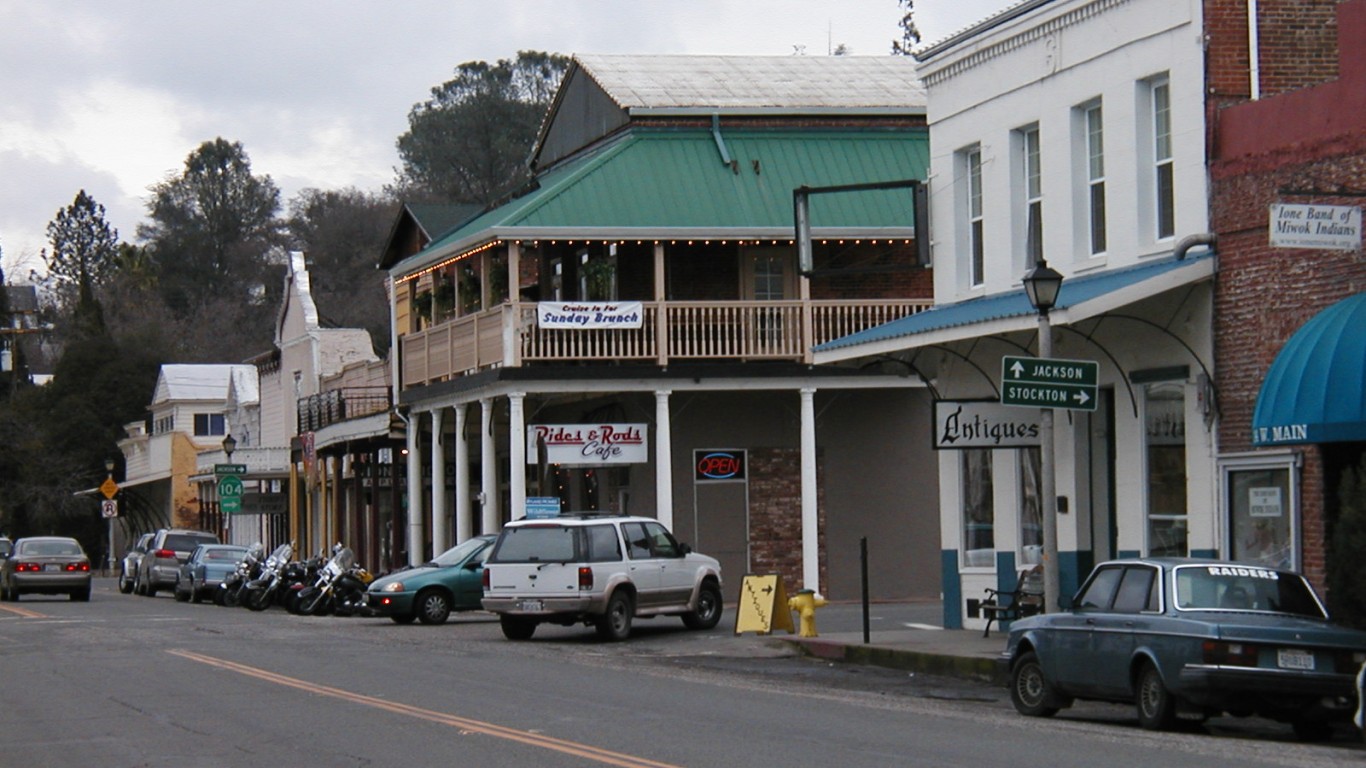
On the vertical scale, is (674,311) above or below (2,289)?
below

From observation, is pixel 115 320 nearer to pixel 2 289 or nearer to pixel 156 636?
pixel 2 289

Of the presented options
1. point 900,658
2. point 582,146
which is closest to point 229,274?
point 582,146

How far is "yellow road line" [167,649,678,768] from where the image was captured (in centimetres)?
1335

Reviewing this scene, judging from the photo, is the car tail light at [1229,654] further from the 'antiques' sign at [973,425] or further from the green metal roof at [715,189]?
the green metal roof at [715,189]

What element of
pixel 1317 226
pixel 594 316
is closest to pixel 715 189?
pixel 594 316

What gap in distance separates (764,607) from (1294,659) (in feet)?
41.4

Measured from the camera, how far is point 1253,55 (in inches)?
808

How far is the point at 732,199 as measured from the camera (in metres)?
36.1

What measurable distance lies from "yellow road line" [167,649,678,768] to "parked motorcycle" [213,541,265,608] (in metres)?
17.2

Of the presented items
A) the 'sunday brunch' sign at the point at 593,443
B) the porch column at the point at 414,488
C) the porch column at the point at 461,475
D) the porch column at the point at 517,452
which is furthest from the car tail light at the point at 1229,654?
the porch column at the point at 414,488

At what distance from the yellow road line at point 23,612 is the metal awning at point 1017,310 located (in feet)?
57.4

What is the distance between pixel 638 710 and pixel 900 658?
19.5 feet

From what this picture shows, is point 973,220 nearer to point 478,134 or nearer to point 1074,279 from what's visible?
point 1074,279

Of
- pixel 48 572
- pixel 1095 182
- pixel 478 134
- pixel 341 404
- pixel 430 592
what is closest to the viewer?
pixel 1095 182
